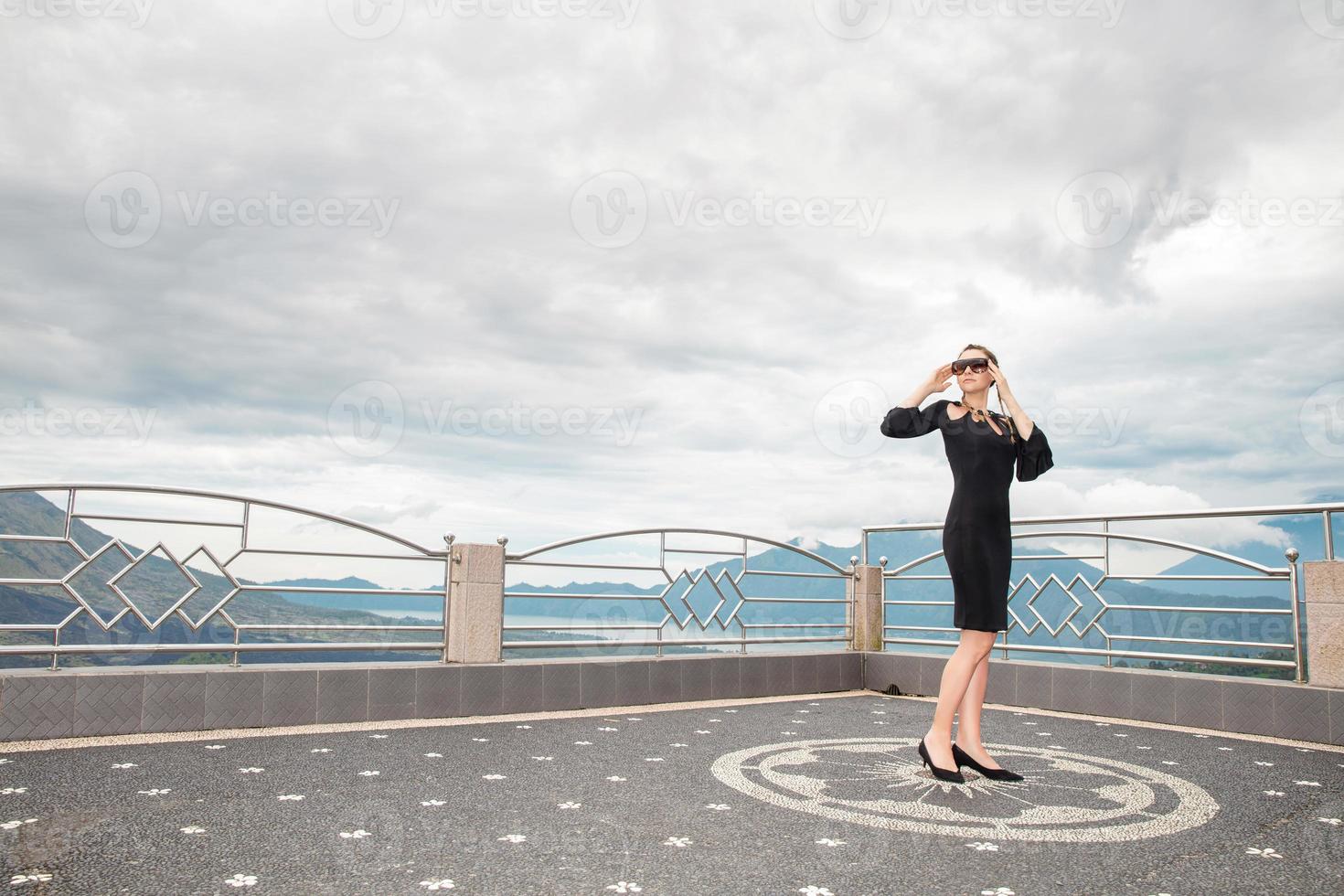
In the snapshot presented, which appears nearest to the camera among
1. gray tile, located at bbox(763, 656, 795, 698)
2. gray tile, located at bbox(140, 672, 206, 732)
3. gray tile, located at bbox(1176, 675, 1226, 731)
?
gray tile, located at bbox(140, 672, 206, 732)

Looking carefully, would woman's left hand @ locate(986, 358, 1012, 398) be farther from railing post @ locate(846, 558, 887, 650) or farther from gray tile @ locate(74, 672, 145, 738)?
gray tile @ locate(74, 672, 145, 738)

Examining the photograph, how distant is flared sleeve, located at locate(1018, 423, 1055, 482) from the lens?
4.85 meters

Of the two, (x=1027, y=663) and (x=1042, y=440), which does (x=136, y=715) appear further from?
(x=1027, y=663)

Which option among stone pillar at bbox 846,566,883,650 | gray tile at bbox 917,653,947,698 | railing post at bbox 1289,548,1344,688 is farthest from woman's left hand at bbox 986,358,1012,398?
stone pillar at bbox 846,566,883,650

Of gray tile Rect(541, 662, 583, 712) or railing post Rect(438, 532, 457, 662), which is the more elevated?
railing post Rect(438, 532, 457, 662)

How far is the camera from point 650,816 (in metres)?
3.82

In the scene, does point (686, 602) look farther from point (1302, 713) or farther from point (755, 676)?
point (1302, 713)

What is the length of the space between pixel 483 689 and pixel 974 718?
375cm

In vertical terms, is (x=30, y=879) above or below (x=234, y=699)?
below

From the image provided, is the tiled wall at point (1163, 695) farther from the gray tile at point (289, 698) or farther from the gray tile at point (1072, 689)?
the gray tile at point (289, 698)

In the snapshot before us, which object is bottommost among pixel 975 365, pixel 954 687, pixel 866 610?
pixel 954 687

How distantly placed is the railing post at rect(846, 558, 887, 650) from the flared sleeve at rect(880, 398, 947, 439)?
4.92 meters

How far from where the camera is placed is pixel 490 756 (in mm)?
5160

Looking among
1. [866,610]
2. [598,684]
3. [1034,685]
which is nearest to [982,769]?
[598,684]
